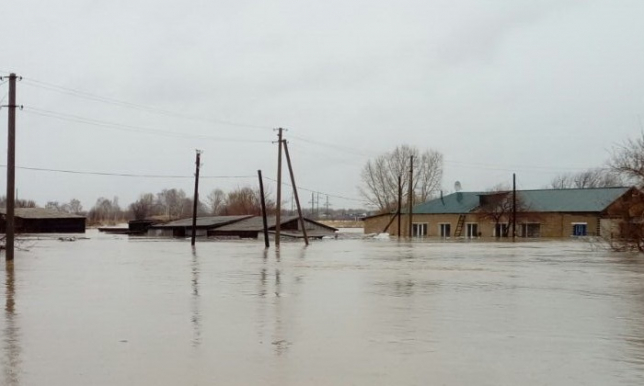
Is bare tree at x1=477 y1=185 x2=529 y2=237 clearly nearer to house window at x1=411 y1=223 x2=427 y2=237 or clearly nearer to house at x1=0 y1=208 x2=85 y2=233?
house window at x1=411 y1=223 x2=427 y2=237

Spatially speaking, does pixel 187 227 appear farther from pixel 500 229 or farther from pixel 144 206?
pixel 144 206

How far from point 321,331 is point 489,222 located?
250 feet

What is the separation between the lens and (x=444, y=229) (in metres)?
88.0

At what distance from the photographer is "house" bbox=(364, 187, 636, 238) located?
78.2m

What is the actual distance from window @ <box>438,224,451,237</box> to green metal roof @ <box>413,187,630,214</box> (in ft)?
5.84

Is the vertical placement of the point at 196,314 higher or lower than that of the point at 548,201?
lower

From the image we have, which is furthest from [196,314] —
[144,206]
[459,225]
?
[144,206]

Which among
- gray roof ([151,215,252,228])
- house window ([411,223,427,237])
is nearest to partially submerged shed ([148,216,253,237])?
A: gray roof ([151,215,252,228])

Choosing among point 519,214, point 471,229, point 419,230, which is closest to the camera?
point 519,214

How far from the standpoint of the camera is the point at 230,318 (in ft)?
39.9

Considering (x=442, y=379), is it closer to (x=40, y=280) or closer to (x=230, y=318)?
(x=230, y=318)

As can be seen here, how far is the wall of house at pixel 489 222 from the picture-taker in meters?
78.2

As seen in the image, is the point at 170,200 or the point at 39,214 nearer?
the point at 39,214

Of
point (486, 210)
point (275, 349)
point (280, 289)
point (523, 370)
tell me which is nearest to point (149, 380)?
point (275, 349)
